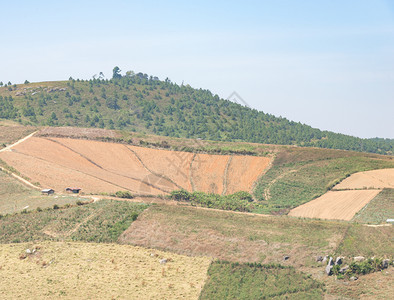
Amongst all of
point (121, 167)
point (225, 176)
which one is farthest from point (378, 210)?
point (121, 167)

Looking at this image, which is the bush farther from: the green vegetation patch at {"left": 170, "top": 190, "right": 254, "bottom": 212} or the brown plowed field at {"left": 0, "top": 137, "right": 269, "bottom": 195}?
the green vegetation patch at {"left": 170, "top": 190, "right": 254, "bottom": 212}

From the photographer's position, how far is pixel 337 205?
69.8 meters

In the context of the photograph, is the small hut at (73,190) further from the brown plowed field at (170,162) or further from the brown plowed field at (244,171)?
the brown plowed field at (244,171)

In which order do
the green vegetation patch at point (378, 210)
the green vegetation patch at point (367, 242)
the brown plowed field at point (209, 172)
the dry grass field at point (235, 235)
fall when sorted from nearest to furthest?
the green vegetation patch at point (367, 242)
the dry grass field at point (235, 235)
the green vegetation patch at point (378, 210)
the brown plowed field at point (209, 172)

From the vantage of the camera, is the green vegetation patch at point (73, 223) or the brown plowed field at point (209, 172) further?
the brown plowed field at point (209, 172)

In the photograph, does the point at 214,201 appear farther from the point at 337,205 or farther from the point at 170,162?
the point at 170,162

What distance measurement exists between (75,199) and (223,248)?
2796 centimetres

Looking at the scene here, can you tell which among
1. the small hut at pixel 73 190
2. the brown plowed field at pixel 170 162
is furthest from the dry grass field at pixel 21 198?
the brown plowed field at pixel 170 162

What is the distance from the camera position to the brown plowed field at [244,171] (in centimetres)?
9252

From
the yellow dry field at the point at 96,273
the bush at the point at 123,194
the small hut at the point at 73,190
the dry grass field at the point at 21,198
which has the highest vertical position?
the bush at the point at 123,194

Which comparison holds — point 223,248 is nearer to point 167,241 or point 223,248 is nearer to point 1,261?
point 167,241

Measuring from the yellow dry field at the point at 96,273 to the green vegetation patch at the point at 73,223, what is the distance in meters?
2.15

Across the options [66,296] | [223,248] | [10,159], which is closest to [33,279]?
[66,296]

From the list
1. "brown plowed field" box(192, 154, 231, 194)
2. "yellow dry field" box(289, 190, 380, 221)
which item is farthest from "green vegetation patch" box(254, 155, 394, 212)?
"brown plowed field" box(192, 154, 231, 194)
